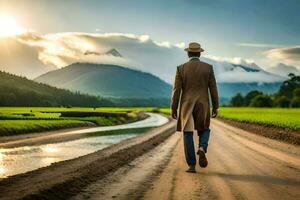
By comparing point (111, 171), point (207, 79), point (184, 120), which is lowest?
point (111, 171)

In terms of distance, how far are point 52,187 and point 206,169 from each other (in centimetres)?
466

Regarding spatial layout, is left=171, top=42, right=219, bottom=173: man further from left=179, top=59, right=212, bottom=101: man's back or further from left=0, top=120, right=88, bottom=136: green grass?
left=0, top=120, right=88, bottom=136: green grass

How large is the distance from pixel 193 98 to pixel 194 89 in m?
0.23

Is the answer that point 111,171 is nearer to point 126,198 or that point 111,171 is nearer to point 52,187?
point 52,187

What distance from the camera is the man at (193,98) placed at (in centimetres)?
1245

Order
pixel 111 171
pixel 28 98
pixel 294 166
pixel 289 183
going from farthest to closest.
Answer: pixel 28 98
pixel 294 166
pixel 111 171
pixel 289 183

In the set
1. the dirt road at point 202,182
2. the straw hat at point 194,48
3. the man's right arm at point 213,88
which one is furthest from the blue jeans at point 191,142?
the straw hat at point 194,48

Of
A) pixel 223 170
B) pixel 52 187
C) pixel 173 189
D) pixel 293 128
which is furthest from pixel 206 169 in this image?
pixel 293 128

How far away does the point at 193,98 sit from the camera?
495 inches

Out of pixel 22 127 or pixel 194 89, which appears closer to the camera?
pixel 194 89

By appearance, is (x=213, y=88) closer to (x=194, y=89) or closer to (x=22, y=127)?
(x=194, y=89)

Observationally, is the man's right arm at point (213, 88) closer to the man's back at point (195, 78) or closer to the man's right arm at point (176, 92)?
the man's back at point (195, 78)

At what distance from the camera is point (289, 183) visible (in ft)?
34.6

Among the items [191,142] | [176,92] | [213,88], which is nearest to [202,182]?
[191,142]
